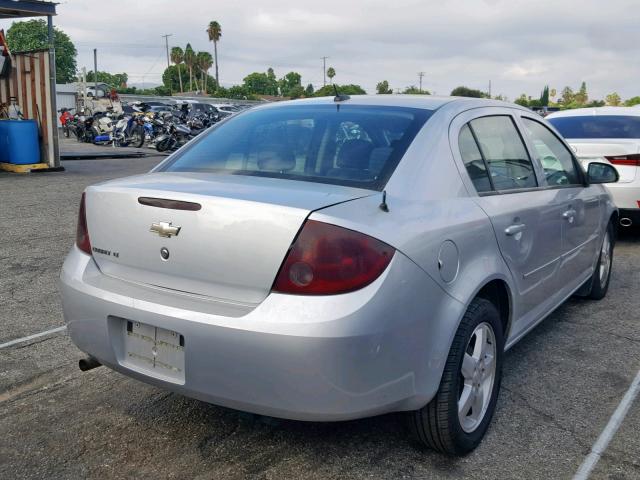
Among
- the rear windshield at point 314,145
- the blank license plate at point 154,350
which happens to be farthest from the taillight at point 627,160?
the blank license plate at point 154,350

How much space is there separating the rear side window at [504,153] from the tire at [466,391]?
730 millimetres

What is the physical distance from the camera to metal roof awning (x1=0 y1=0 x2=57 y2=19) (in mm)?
12887

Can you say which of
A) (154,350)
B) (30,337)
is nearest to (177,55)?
(30,337)

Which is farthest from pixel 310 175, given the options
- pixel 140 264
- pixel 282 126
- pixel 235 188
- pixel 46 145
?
pixel 46 145

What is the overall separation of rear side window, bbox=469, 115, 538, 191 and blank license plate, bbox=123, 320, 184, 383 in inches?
68.7

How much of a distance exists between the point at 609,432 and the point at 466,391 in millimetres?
819

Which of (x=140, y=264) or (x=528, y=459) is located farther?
(x=528, y=459)

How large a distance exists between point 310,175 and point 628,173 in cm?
542

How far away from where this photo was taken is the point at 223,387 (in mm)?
2504

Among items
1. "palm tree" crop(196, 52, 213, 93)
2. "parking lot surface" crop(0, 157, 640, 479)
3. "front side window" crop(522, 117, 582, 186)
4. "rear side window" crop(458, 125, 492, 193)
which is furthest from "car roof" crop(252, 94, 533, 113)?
"palm tree" crop(196, 52, 213, 93)

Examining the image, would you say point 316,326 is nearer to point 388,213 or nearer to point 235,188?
point 388,213

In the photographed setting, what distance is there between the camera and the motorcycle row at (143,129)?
68.4 ft

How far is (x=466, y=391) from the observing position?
9.73 feet

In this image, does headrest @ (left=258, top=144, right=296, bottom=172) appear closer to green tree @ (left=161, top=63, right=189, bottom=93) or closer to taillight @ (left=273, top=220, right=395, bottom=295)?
taillight @ (left=273, top=220, right=395, bottom=295)
